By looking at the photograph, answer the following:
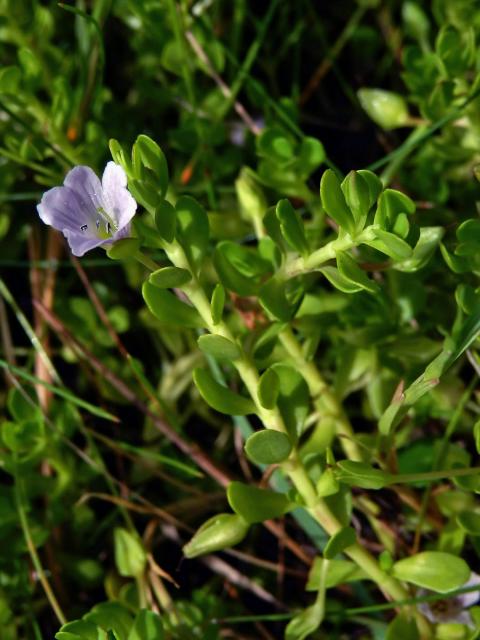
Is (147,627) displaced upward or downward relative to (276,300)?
downward

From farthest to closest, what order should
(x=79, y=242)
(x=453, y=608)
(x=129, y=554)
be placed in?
1. (x=129, y=554)
2. (x=453, y=608)
3. (x=79, y=242)

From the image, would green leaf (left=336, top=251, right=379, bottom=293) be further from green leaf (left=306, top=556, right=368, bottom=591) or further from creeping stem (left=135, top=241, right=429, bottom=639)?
green leaf (left=306, top=556, right=368, bottom=591)

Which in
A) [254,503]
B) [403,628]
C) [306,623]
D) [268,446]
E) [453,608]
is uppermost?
[268,446]

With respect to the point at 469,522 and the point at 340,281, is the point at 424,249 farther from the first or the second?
the point at 469,522

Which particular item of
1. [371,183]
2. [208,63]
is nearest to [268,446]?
[371,183]

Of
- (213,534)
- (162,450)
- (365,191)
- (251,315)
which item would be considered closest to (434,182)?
(251,315)

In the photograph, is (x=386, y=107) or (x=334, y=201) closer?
(x=334, y=201)

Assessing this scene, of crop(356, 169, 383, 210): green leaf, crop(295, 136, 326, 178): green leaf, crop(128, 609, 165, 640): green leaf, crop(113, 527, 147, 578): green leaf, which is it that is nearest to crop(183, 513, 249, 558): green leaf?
crop(128, 609, 165, 640): green leaf

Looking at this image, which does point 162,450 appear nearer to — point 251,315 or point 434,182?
point 251,315
